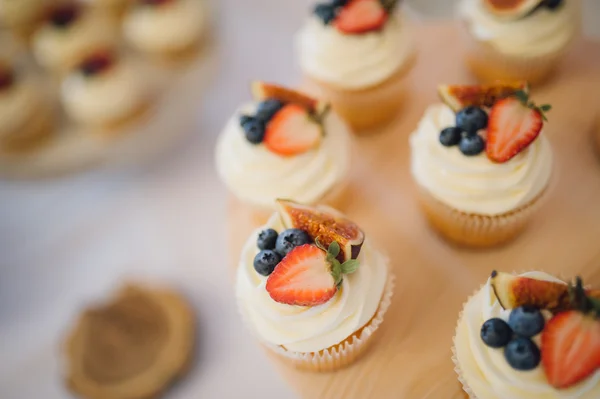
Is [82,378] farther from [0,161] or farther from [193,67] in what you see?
[193,67]

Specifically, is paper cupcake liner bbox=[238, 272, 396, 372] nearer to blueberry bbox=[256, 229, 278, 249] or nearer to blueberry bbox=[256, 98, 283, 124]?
blueberry bbox=[256, 229, 278, 249]

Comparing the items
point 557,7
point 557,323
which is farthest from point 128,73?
point 557,323

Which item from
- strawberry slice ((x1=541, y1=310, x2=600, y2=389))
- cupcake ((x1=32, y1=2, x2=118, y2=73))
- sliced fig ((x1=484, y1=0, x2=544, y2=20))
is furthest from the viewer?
cupcake ((x1=32, y1=2, x2=118, y2=73))

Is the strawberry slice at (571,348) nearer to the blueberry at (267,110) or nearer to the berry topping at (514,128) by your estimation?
the berry topping at (514,128)

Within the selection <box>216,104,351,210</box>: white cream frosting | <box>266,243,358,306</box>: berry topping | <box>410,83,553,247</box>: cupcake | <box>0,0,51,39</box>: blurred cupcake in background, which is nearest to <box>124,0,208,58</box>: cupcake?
<box>0,0,51,39</box>: blurred cupcake in background

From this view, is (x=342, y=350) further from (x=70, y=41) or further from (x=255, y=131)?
(x=70, y=41)

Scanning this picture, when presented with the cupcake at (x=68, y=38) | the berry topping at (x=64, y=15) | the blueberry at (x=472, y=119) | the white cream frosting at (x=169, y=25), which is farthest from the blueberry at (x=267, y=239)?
the berry topping at (x=64, y=15)
